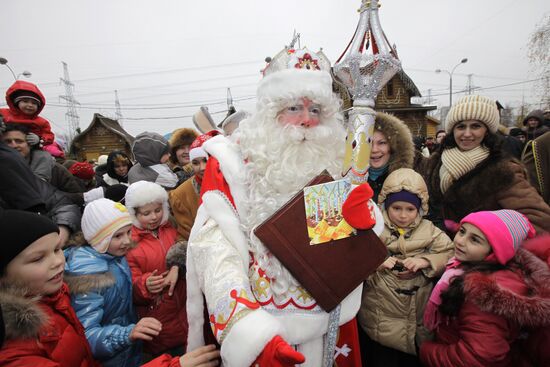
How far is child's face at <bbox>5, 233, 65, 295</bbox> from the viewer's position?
4.13 feet

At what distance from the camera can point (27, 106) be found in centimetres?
302

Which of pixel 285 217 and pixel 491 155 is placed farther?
pixel 491 155

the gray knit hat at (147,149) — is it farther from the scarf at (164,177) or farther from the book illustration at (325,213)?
the book illustration at (325,213)

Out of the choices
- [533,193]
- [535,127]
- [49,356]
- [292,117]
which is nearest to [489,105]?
[533,193]

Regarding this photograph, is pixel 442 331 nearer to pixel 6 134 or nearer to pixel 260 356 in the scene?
pixel 260 356

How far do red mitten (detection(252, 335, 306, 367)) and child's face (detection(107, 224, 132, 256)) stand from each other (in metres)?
1.26

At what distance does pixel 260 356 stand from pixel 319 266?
1.51 feet

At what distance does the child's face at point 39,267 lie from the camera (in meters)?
1.26

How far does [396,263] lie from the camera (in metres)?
1.95

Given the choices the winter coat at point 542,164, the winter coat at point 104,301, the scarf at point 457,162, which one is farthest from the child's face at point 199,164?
the winter coat at point 542,164

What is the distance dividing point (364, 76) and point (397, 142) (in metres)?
1.13

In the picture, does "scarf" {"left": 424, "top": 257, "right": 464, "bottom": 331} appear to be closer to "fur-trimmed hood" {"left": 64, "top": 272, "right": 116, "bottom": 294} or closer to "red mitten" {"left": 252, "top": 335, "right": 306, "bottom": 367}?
"red mitten" {"left": 252, "top": 335, "right": 306, "bottom": 367}

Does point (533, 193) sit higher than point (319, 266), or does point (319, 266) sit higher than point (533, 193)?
point (533, 193)

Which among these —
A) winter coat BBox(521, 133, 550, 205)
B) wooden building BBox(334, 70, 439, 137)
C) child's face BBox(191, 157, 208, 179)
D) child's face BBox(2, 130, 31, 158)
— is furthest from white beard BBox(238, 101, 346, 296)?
wooden building BBox(334, 70, 439, 137)
